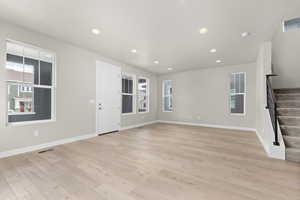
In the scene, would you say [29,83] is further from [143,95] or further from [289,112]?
[289,112]

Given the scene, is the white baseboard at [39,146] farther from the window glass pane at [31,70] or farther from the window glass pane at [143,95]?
the window glass pane at [143,95]

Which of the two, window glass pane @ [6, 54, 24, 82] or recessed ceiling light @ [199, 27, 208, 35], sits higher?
recessed ceiling light @ [199, 27, 208, 35]

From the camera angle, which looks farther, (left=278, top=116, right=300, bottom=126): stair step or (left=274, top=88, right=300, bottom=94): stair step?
(left=274, top=88, right=300, bottom=94): stair step

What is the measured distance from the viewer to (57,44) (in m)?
3.38

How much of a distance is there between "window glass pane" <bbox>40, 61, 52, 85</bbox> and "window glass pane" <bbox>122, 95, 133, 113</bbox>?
265cm

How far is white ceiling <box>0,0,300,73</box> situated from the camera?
2119 millimetres

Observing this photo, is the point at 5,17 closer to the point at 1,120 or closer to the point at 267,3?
the point at 1,120

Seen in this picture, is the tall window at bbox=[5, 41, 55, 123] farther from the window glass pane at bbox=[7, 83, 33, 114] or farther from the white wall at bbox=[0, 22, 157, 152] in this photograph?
the white wall at bbox=[0, 22, 157, 152]

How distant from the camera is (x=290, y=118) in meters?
2.92

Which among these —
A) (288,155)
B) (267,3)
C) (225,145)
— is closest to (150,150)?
(225,145)

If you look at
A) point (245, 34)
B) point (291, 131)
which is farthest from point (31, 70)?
point (291, 131)

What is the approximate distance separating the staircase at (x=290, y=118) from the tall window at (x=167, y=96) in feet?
13.8

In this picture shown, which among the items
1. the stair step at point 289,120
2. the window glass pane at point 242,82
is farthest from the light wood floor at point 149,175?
the window glass pane at point 242,82

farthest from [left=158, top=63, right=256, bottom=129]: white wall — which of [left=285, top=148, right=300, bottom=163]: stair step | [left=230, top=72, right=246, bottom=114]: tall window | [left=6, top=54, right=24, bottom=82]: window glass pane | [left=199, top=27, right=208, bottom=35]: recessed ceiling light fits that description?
[left=6, top=54, right=24, bottom=82]: window glass pane
